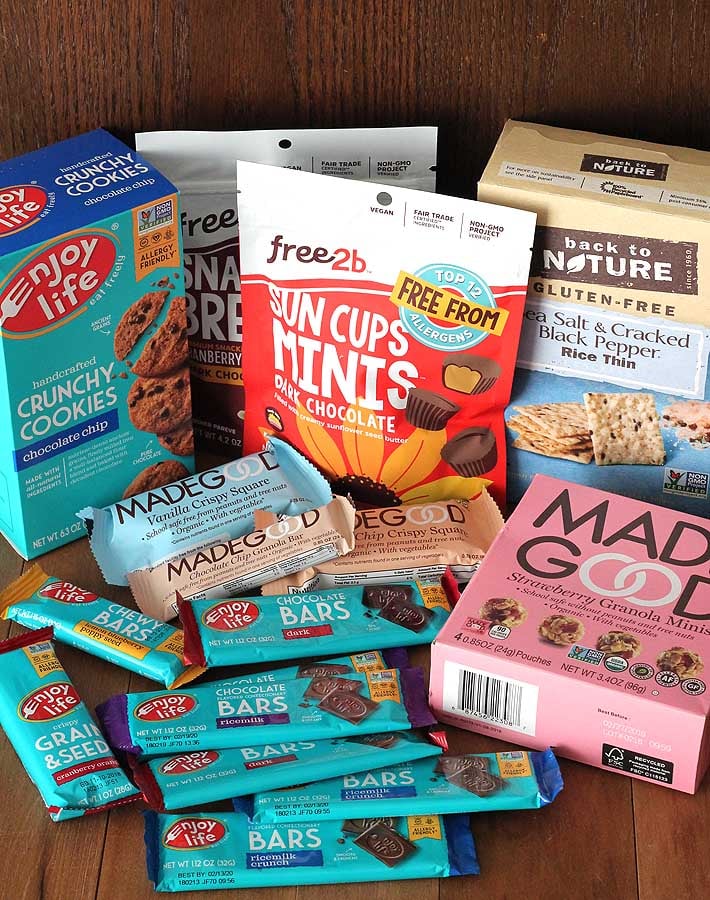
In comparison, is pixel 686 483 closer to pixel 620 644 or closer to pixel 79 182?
pixel 620 644

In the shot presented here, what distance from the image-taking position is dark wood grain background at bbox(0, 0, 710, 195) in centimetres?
124

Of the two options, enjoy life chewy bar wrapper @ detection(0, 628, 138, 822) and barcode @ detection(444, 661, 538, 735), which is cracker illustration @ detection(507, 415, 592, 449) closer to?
barcode @ detection(444, 661, 538, 735)

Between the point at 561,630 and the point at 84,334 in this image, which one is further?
the point at 84,334

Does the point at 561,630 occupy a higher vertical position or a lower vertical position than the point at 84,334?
lower

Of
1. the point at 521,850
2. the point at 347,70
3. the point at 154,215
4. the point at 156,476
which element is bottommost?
the point at 521,850

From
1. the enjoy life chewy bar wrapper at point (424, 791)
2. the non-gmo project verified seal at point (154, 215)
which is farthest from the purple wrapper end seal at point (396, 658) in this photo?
the non-gmo project verified seal at point (154, 215)

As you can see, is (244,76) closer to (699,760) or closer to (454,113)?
(454,113)

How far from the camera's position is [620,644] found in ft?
3.34

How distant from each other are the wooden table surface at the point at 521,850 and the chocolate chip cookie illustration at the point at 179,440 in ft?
1.21

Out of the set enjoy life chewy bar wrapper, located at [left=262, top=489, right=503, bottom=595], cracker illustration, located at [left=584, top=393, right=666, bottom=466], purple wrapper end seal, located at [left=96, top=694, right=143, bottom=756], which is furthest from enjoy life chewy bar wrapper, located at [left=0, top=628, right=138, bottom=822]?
cracker illustration, located at [left=584, top=393, right=666, bottom=466]

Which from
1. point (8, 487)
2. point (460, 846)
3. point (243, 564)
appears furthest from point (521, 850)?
point (8, 487)

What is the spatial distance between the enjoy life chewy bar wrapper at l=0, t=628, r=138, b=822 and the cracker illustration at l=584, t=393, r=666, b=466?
55 centimetres

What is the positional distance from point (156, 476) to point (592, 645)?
51cm

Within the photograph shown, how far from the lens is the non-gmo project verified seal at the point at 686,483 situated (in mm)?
1218
